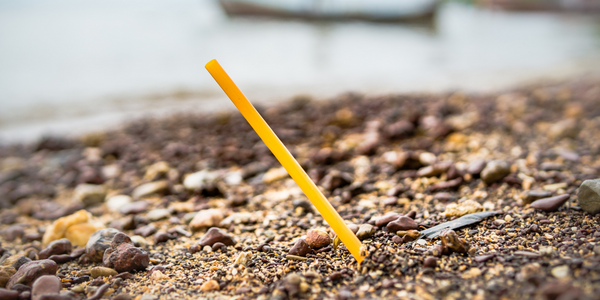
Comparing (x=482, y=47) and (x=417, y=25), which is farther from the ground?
(x=417, y=25)

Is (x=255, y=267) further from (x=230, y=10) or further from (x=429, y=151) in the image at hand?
(x=230, y=10)

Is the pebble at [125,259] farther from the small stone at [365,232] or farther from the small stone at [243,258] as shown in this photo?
the small stone at [365,232]

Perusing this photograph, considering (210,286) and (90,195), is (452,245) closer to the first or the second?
(210,286)

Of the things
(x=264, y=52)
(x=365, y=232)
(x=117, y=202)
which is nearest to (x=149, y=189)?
(x=117, y=202)

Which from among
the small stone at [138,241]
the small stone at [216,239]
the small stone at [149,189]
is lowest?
the small stone at [216,239]

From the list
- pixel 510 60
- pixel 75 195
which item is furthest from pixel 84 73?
pixel 510 60

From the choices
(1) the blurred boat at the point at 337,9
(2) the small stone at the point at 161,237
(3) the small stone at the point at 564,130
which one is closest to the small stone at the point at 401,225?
(2) the small stone at the point at 161,237
